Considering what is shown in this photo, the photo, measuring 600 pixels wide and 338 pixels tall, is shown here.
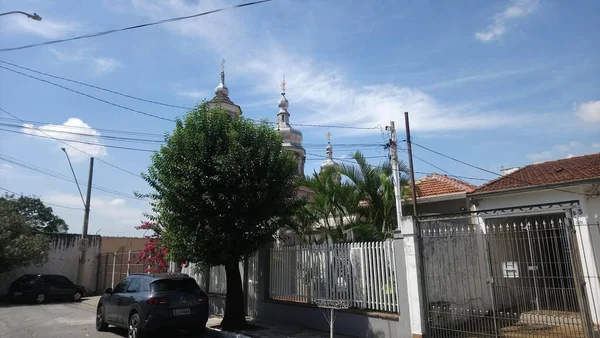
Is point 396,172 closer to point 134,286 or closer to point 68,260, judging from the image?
point 134,286

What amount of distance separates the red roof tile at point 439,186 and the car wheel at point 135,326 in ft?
32.0

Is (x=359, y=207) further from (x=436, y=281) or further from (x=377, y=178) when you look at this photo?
(x=436, y=281)

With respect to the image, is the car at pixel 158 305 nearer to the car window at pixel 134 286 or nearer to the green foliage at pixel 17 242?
the car window at pixel 134 286

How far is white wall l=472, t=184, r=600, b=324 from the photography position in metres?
9.25

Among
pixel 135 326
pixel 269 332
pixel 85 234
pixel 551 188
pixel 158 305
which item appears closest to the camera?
pixel 158 305

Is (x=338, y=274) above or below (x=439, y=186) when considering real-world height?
below

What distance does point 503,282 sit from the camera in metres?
8.06

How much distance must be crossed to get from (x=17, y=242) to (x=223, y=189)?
14.8m

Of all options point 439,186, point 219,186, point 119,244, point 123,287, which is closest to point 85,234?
point 119,244

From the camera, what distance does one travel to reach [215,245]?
9.87 metres

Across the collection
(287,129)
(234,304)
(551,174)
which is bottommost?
(234,304)

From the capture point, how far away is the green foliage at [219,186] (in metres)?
9.78

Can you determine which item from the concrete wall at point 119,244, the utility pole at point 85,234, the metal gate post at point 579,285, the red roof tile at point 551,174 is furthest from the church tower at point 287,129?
the metal gate post at point 579,285

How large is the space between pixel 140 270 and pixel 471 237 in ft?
58.6
